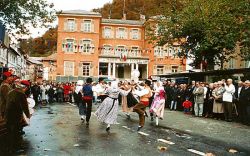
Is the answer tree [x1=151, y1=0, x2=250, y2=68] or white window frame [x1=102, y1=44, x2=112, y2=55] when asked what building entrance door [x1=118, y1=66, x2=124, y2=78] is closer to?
white window frame [x1=102, y1=44, x2=112, y2=55]

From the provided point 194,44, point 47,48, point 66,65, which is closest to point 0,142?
point 194,44

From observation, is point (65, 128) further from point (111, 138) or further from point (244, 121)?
point (244, 121)

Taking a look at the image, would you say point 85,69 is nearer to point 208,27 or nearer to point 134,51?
point 134,51

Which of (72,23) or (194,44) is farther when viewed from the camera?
(72,23)

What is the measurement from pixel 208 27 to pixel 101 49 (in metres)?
39.7

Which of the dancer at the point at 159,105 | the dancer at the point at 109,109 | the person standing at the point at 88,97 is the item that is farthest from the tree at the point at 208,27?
the dancer at the point at 109,109

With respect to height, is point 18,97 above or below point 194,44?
below

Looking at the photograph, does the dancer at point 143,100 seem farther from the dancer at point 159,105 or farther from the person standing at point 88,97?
the person standing at point 88,97

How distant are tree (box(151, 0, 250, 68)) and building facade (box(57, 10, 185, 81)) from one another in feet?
96.6

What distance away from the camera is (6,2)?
936 inches

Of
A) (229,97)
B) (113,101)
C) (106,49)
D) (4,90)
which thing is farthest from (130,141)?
(106,49)

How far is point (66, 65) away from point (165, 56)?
688 inches

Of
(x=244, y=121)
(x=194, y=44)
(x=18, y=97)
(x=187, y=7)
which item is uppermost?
(x=187, y=7)

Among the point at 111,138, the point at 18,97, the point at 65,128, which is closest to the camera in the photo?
the point at 18,97
